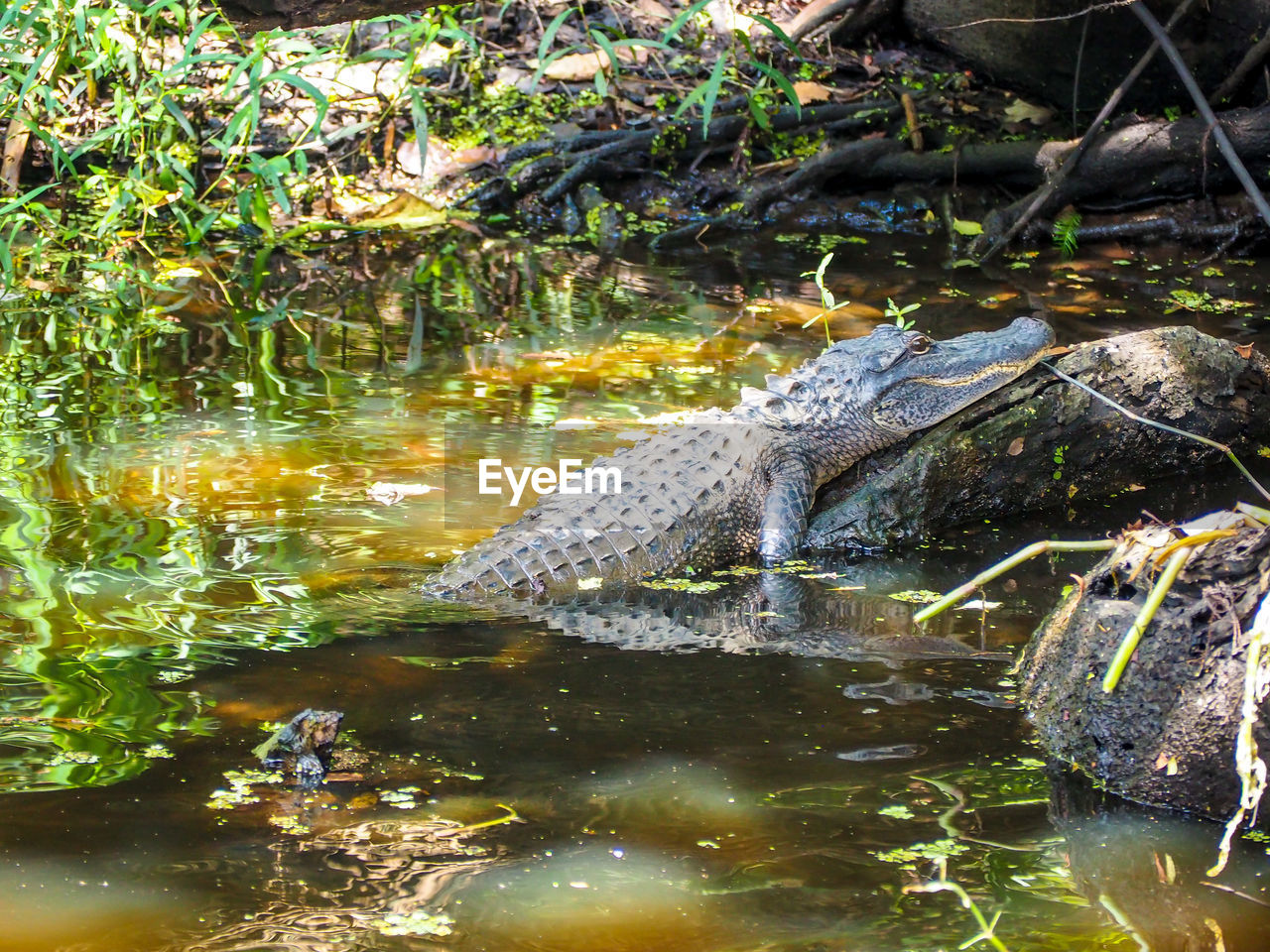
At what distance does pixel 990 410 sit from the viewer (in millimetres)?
4762

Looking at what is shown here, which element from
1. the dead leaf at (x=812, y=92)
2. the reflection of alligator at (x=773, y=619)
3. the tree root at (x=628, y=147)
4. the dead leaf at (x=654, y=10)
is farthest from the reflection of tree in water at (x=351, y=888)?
the dead leaf at (x=654, y=10)

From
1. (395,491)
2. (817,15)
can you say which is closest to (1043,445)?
(395,491)

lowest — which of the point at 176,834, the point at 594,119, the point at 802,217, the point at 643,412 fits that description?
the point at 176,834

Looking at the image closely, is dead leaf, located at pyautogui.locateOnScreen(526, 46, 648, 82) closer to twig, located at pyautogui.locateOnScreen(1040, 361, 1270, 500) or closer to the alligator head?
the alligator head

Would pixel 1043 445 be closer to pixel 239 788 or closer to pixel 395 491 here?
pixel 395 491

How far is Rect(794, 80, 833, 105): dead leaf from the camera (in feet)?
32.0

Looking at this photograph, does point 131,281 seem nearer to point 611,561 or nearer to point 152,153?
point 152,153

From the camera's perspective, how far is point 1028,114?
31.9 feet

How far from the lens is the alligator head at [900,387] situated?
489 cm

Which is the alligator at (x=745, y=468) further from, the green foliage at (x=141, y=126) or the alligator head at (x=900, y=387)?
the green foliage at (x=141, y=126)

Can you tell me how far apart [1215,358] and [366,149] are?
19.9ft

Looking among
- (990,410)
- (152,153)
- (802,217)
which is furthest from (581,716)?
(802,217)

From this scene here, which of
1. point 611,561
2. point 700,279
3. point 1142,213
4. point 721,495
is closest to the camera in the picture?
point 611,561

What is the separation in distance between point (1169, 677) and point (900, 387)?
2.27 meters
